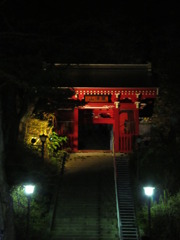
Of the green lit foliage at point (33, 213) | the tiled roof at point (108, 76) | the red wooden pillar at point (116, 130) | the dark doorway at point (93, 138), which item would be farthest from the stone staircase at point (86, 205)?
the dark doorway at point (93, 138)

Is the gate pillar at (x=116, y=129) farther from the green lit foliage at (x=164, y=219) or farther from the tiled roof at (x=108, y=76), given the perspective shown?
the green lit foliage at (x=164, y=219)

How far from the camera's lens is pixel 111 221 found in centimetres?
1812

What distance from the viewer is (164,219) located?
16797mm

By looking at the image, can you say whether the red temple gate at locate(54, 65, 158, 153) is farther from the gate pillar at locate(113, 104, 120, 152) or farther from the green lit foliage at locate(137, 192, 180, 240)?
the green lit foliage at locate(137, 192, 180, 240)

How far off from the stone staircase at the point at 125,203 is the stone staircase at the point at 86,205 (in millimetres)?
376

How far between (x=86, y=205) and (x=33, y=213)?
2864mm

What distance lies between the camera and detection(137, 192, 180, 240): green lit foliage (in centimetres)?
1619

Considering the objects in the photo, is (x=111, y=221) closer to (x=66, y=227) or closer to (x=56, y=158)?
(x=66, y=227)

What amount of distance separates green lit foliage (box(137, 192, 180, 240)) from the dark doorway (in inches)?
518

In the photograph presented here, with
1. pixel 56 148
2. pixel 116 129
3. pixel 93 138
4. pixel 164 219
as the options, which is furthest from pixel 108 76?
pixel 164 219

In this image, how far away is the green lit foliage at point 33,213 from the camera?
1662 centimetres

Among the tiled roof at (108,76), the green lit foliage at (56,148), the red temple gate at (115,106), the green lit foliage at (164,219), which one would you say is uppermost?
the tiled roof at (108,76)

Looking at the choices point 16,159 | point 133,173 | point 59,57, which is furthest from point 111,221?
point 59,57

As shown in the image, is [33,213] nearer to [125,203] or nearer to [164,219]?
[125,203]
